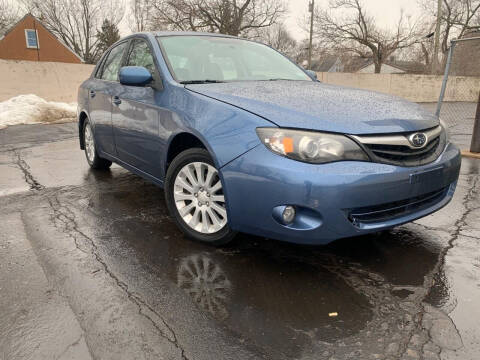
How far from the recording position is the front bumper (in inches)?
91.8

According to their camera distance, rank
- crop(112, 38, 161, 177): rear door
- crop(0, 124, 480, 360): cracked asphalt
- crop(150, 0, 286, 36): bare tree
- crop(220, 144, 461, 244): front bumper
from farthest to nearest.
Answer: crop(150, 0, 286, 36): bare tree → crop(112, 38, 161, 177): rear door → crop(220, 144, 461, 244): front bumper → crop(0, 124, 480, 360): cracked asphalt

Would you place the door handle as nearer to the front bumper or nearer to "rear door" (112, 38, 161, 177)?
"rear door" (112, 38, 161, 177)

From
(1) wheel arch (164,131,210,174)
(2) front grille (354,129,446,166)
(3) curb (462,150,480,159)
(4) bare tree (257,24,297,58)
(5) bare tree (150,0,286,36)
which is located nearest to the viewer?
(2) front grille (354,129,446,166)

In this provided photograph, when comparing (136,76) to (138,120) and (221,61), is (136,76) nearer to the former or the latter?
(138,120)

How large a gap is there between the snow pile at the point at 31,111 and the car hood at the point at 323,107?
9.71 m

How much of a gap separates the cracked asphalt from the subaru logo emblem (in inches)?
32.4

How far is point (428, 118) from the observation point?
2.90 m

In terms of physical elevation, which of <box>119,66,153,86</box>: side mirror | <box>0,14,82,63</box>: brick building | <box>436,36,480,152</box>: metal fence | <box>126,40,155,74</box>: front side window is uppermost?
<box>0,14,82,63</box>: brick building

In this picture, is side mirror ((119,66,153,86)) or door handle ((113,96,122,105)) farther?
door handle ((113,96,122,105))

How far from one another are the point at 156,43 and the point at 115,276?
2.13 meters

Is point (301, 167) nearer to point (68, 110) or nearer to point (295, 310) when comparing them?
point (295, 310)

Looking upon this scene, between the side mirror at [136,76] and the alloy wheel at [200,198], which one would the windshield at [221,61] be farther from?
the alloy wheel at [200,198]

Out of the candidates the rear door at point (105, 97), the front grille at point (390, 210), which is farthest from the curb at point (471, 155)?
the rear door at point (105, 97)

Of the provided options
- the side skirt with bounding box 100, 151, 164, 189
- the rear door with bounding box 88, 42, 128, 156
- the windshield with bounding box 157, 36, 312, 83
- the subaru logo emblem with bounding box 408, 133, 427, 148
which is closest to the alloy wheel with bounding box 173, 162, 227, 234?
the side skirt with bounding box 100, 151, 164, 189
